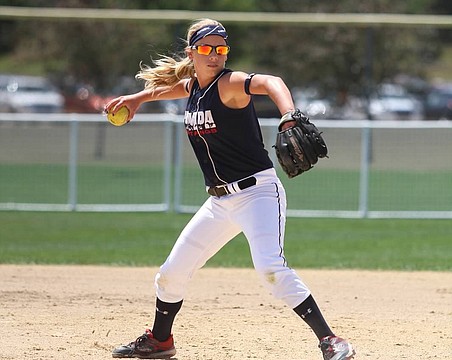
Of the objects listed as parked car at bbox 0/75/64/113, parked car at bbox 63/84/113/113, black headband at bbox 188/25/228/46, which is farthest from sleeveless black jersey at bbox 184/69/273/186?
parked car at bbox 0/75/64/113

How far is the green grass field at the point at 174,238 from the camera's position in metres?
Answer: 10.4

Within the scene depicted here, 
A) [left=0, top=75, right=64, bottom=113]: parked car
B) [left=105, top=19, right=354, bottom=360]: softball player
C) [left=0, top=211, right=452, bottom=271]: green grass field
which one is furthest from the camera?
[left=0, top=75, right=64, bottom=113]: parked car

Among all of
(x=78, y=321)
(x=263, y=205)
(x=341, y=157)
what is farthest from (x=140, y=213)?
(x=263, y=205)

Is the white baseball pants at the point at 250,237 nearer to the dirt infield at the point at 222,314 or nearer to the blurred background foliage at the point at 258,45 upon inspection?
the dirt infield at the point at 222,314

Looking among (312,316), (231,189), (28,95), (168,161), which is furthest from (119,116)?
(28,95)

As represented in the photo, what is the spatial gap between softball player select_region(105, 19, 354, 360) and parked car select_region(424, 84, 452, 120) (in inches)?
947

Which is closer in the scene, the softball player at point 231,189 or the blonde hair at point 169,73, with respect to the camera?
the softball player at point 231,189

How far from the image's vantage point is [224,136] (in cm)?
534

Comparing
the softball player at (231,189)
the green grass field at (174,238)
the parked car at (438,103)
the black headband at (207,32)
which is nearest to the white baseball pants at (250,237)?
the softball player at (231,189)

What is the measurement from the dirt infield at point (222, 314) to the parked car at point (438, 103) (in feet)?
66.9

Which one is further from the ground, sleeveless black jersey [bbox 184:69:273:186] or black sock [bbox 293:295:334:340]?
sleeveless black jersey [bbox 184:69:273:186]

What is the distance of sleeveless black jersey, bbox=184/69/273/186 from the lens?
17.5 ft

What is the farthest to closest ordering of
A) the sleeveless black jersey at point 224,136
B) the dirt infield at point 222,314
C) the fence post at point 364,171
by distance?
1. the fence post at point 364,171
2. the dirt infield at point 222,314
3. the sleeveless black jersey at point 224,136

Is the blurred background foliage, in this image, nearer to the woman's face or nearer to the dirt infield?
the dirt infield
